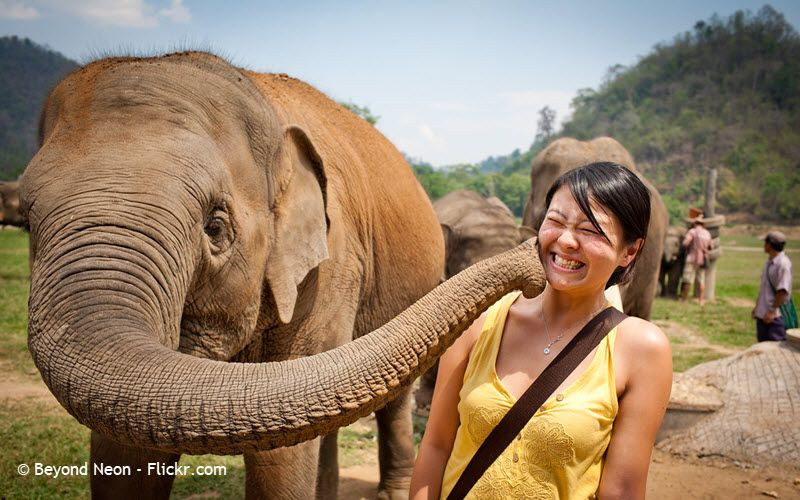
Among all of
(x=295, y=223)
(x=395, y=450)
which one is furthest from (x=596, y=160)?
(x=295, y=223)

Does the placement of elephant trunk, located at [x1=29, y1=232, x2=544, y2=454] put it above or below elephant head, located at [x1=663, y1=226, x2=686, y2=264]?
above

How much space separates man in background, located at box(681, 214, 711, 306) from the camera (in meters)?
17.7

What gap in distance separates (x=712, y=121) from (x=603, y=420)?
81456 millimetres

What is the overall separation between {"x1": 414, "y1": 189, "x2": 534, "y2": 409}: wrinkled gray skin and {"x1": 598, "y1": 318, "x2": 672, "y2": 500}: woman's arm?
6.75 metres

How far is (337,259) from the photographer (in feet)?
13.9

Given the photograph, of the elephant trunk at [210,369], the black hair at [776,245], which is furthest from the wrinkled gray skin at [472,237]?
the elephant trunk at [210,369]

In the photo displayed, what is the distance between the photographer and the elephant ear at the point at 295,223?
3561 millimetres

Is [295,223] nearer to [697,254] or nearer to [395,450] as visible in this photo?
[395,450]

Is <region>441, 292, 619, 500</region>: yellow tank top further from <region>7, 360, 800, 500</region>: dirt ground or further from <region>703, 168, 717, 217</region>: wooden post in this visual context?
<region>703, 168, 717, 217</region>: wooden post

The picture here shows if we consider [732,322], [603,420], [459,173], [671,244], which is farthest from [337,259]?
[459,173]

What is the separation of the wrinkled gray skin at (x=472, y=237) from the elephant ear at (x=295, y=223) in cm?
518

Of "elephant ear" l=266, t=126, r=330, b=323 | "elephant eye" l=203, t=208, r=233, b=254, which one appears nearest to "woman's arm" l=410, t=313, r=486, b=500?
"elephant eye" l=203, t=208, r=233, b=254

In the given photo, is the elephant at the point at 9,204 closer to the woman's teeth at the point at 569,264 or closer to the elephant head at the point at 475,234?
the elephant head at the point at 475,234

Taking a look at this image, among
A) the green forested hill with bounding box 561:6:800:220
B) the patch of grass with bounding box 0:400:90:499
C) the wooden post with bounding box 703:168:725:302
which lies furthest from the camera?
the green forested hill with bounding box 561:6:800:220
